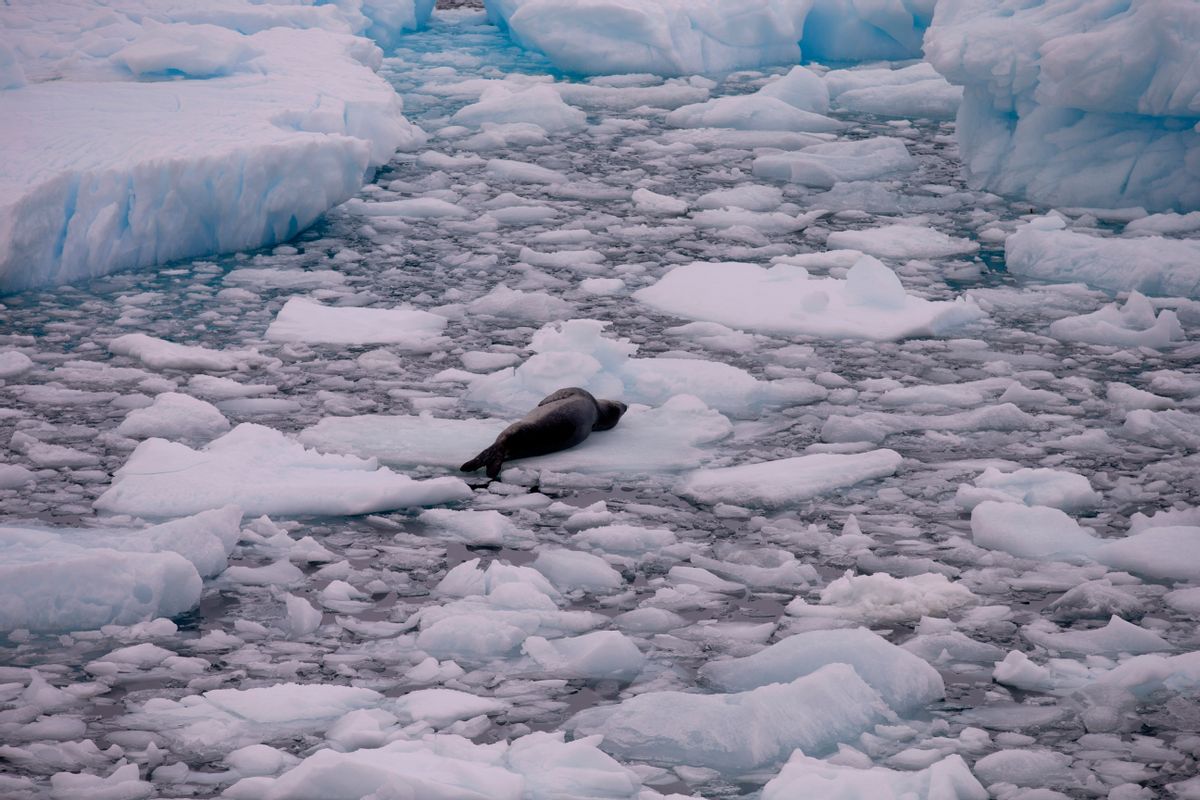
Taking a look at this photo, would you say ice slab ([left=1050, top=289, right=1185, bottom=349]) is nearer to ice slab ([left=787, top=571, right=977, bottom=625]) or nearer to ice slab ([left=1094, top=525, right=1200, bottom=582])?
ice slab ([left=1094, top=525, right=1200, bottom=582])

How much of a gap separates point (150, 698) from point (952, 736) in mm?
1558

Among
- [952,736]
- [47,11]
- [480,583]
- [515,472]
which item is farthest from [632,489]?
[47,11]

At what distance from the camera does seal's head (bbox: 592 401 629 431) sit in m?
4.31

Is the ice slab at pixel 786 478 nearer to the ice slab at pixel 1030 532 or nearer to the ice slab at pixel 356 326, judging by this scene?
the ice slab at pixel 1030 532

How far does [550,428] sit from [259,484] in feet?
2.89

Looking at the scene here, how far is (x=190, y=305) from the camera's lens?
5617 mm

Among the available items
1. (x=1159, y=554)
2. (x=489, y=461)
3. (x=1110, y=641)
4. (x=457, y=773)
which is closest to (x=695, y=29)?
(x=489, y=461)

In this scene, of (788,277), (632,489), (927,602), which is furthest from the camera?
(788,277)

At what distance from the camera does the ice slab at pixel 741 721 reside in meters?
2.56

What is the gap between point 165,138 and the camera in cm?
644

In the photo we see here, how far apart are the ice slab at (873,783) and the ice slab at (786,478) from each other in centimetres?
138

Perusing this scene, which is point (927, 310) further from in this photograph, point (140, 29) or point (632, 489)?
point (140, 29)

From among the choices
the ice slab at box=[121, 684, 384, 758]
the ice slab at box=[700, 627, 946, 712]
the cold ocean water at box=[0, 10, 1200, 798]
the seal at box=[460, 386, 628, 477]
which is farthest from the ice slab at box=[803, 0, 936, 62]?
the ice slab at box=[121, 684, 384, 758]

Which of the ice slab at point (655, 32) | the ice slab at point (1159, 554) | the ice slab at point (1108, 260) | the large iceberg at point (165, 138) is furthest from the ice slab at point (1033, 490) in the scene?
the ice slab at point (655, 32)
